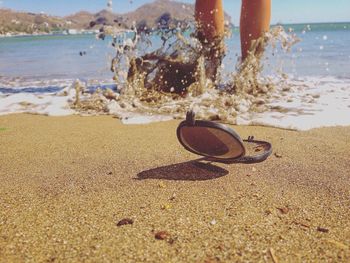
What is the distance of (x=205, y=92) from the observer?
5.53 metres

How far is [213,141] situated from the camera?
228 cm

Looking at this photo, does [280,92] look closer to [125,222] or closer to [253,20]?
[253,20]

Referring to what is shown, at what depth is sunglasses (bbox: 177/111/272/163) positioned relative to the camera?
211 centimetres

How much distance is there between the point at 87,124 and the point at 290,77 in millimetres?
5253

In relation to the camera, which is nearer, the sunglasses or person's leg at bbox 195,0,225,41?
the sunglasses

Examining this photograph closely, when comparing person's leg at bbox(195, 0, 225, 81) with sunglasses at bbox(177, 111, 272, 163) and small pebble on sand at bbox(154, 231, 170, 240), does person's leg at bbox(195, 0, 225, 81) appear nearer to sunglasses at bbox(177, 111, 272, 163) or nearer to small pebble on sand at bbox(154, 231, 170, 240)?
sunglasses at bbox(177, 111, 272, 163)

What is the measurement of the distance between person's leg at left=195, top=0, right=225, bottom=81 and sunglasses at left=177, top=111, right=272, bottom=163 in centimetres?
375

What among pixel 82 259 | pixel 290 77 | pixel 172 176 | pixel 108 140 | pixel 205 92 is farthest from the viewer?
pixel 290 77

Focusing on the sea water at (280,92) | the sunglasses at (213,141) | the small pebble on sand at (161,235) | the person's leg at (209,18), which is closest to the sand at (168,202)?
the small pebble on sand at (161,235)

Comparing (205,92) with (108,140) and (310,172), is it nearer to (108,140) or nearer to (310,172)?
(108,140)

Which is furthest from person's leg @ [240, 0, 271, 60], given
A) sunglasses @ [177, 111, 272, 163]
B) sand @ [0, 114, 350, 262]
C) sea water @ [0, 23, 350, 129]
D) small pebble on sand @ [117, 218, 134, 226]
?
small pebble on sand @ [117, 218, 134, 226]

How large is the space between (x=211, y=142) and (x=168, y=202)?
1.57ft

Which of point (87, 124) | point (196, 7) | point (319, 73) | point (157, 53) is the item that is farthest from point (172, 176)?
point (319, 73)

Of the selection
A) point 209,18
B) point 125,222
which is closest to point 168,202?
point 125,222
